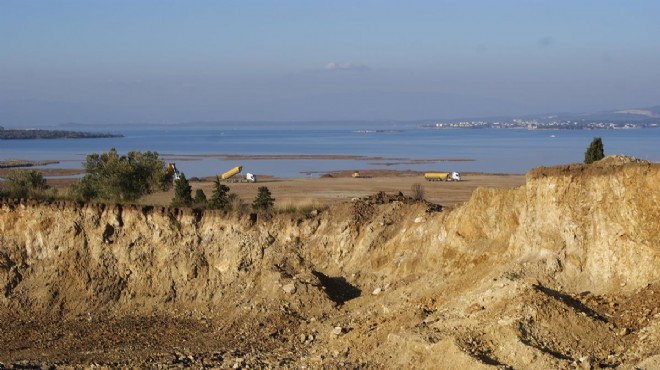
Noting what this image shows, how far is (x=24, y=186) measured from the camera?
32875 mm

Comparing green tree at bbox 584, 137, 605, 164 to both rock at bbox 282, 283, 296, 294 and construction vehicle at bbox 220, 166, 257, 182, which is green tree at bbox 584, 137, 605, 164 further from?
construction vehicle at bbox 220, 166, 257, 182

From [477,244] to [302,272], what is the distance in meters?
4.86

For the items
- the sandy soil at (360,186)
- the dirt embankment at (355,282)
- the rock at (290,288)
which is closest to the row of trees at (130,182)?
the dirt embankment at (355,282)

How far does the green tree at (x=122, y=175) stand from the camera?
33125mm

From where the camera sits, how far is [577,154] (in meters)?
98.7

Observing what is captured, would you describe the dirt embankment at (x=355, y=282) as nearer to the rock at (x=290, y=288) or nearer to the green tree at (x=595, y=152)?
the rock at (x=290, y=288)

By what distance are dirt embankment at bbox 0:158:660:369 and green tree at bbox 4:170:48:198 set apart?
1.22 metres

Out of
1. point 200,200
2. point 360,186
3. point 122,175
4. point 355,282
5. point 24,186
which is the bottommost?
point 360,186

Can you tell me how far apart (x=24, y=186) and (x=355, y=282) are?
16.1 meters

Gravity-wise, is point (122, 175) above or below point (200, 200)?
above

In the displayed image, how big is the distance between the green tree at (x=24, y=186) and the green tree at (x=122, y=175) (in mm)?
2019

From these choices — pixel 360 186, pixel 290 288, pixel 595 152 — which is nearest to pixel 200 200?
pixel 290 288

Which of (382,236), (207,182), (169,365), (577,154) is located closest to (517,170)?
(577,154)

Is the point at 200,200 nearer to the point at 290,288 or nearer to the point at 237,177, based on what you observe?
the point at 290,288
